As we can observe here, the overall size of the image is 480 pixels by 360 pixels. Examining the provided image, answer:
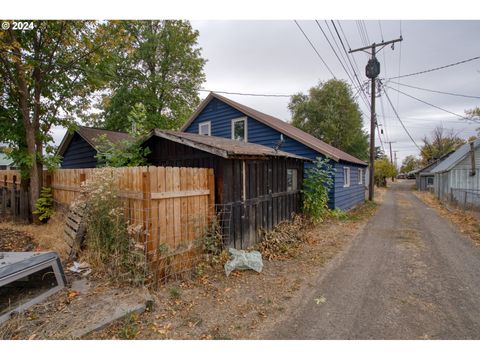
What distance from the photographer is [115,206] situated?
4641mm

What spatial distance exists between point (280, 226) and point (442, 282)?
404 cm

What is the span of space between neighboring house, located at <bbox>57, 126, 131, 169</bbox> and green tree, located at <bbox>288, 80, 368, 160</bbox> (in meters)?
20.3

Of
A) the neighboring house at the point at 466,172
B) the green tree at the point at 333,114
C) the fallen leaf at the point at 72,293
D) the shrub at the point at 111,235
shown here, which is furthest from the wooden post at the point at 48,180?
the green tree at the point at 333,114

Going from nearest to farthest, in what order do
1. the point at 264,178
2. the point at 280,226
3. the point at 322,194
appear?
the point at 264,178
the point at 280,226
the point at 322,194

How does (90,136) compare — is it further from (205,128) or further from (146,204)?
(146,204)

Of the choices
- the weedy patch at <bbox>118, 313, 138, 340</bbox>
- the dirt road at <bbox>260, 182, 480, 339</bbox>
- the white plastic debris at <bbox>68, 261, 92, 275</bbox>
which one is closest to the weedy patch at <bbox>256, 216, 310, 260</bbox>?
the dirt road at <bbox>260, 182, 480, 339</bbox>

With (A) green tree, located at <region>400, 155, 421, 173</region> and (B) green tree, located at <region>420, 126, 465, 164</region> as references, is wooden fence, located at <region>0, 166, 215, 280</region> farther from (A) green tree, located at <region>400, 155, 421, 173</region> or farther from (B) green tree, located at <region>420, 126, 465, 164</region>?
(A) green tree, located at <region>400, 155, 421, 173</region>

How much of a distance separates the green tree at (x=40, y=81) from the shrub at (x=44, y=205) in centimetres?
16

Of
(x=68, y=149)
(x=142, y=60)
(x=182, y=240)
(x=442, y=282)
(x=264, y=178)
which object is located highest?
(x=142, y=60)

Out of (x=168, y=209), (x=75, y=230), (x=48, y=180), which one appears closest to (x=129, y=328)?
(x=168, y=209)

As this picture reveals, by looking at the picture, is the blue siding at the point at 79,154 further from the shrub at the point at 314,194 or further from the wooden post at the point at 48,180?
the shrub at the point at 314,194

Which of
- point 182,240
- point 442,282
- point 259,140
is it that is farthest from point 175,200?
point 259,140

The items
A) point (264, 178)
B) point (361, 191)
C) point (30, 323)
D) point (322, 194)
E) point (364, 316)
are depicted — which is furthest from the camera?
point (361, 191)

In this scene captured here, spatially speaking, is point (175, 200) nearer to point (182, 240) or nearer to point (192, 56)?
point (182, 240)
